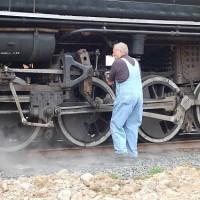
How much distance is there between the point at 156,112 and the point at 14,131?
2373 millimetres

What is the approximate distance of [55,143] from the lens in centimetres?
736

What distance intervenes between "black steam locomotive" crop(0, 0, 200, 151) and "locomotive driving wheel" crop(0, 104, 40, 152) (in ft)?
0.05

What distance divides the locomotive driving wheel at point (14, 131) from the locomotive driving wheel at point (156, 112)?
72.8 inches

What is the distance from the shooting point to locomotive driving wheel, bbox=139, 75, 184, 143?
7496 millimetres

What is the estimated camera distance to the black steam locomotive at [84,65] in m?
6.18

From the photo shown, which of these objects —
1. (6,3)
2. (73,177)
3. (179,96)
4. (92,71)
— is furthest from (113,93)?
(73,177)

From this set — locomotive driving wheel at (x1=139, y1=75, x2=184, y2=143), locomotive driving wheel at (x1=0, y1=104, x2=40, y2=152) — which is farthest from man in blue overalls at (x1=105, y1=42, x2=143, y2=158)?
locomotive driving wheel at (x1=139, y1=75, x2=184, y2=143)

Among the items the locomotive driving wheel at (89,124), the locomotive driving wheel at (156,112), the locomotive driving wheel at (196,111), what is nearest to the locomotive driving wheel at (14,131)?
the locomotive driving wheel at (89,124)

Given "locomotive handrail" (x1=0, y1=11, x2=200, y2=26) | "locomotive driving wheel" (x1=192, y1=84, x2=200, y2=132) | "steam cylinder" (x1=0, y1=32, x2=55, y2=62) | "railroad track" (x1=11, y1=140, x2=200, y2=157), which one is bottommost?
"railroad track" (x1=11, y1=140, x2=200, y2=157)

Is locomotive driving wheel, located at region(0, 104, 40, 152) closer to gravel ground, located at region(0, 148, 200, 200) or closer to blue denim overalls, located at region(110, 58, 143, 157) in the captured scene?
gravel ground, located at region(0, 148, 200, 200)

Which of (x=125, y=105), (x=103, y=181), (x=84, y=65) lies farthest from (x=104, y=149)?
(x=103, y=181)

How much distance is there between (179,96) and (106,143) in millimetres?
1398

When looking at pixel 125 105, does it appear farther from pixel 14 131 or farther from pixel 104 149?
pixel 14 131

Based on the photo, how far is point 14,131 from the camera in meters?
6.66
